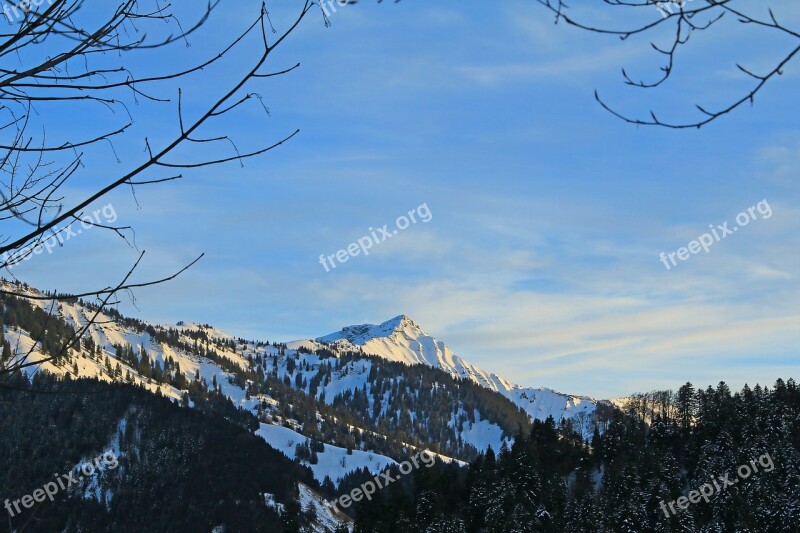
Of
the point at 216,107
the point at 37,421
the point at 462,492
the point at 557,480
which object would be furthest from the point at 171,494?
the point at 216,107

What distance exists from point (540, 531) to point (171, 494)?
72507mm

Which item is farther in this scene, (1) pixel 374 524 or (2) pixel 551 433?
(2) pixel 551 433

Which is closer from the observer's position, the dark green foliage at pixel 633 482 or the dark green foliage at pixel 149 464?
the dark green foliage at pixel 633 482

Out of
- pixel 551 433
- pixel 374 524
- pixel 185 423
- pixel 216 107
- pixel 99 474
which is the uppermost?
pixel 185 423

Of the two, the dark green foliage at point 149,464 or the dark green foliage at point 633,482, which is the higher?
the dark green foliage at point 149,464

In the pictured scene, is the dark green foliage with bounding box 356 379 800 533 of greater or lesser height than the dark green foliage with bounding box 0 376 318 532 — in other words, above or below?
below

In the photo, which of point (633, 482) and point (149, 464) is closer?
point (633, 482)

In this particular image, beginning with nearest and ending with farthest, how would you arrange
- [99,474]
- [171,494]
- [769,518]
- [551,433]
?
[769,518], [551,433], [171,494], [99,474]

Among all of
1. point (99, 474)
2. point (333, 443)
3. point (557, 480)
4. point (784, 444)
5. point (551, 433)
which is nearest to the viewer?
point (784, 444)

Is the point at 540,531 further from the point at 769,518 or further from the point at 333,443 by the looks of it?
the point at 333,443

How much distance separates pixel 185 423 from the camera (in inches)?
4855

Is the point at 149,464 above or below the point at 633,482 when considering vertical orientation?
above

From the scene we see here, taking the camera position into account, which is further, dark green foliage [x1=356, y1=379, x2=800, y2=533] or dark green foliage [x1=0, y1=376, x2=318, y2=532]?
dark green foliage [x1=0, y1=376, x2=318, y2=532]

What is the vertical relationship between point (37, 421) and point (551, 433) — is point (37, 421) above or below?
above
